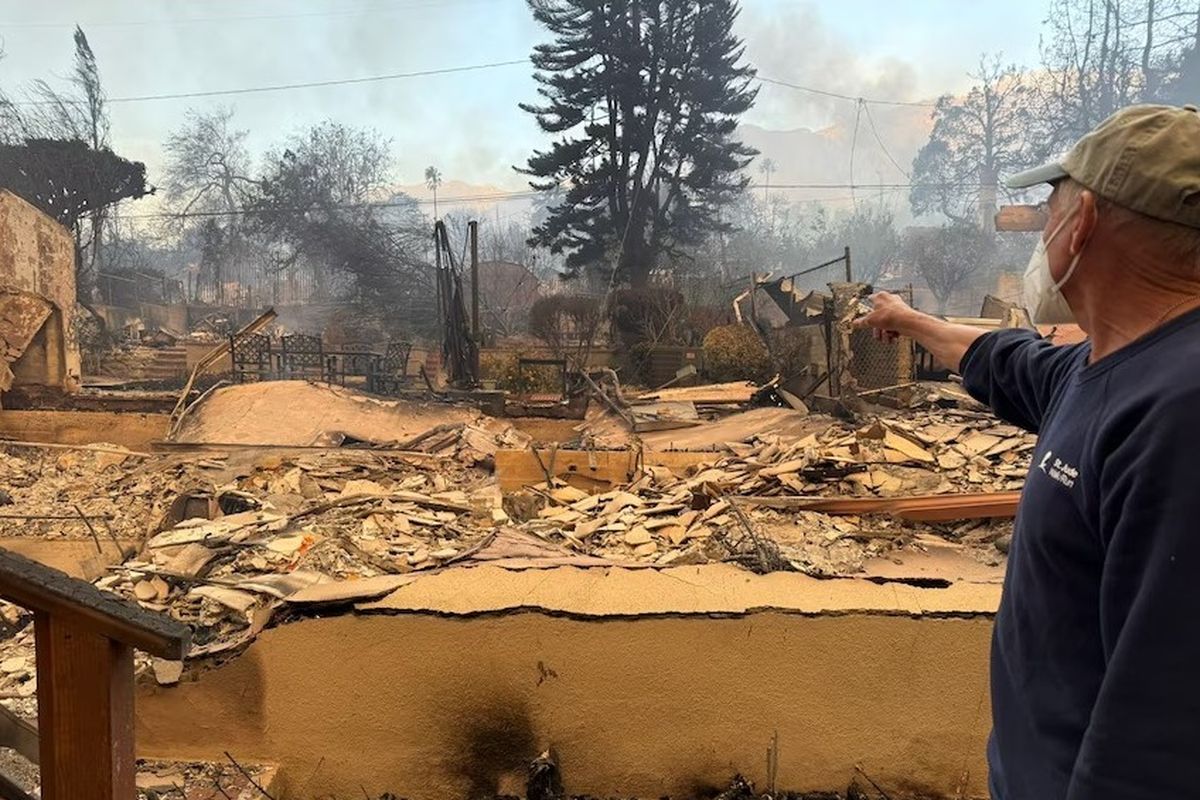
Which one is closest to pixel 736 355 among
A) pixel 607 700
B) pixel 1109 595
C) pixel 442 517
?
pixel 442 517

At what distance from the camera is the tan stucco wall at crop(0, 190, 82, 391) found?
45.4 feet

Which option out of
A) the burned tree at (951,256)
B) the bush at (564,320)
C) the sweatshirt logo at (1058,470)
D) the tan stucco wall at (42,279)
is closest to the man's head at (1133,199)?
the sweatshirt logo at (1058,470)

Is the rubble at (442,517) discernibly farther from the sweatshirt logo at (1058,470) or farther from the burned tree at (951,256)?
the burned tree at (951,256)

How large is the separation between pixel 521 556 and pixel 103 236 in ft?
131

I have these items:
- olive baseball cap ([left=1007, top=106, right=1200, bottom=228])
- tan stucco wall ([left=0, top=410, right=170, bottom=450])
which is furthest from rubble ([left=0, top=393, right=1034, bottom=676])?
olive baseball cap ([left=1007, top=106, right=1200, bottom=228])

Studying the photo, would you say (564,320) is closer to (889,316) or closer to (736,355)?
(736,355)

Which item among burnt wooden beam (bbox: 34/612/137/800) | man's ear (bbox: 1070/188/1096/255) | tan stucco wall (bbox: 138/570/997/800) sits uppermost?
man's ear (bbox: 1070/188/1096/255)

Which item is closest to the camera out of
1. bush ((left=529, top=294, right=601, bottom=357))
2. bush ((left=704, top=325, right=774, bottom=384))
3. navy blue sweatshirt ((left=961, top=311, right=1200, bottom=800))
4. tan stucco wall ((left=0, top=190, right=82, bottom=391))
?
navy blue sweatshirt ((left=961, top=311, right=1200, bottom=800))

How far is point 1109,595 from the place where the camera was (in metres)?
0.97

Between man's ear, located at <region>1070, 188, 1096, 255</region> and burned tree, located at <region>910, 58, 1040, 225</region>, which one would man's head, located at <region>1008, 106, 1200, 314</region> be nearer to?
man's ear, located at <region>1070, 188, 1096, 255</region>

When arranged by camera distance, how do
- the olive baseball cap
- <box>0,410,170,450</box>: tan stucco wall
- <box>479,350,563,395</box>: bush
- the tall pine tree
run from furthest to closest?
the tall pine tree < <box>479,350,563,395</box>: bush < <box>0,410,170,450</box>: tan stucco wall < the olive baseball cap

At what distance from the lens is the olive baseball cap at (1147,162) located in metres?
1.01

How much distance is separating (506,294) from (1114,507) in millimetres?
33181

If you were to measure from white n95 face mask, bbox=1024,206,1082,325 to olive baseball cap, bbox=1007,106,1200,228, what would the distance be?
0.08 metres
